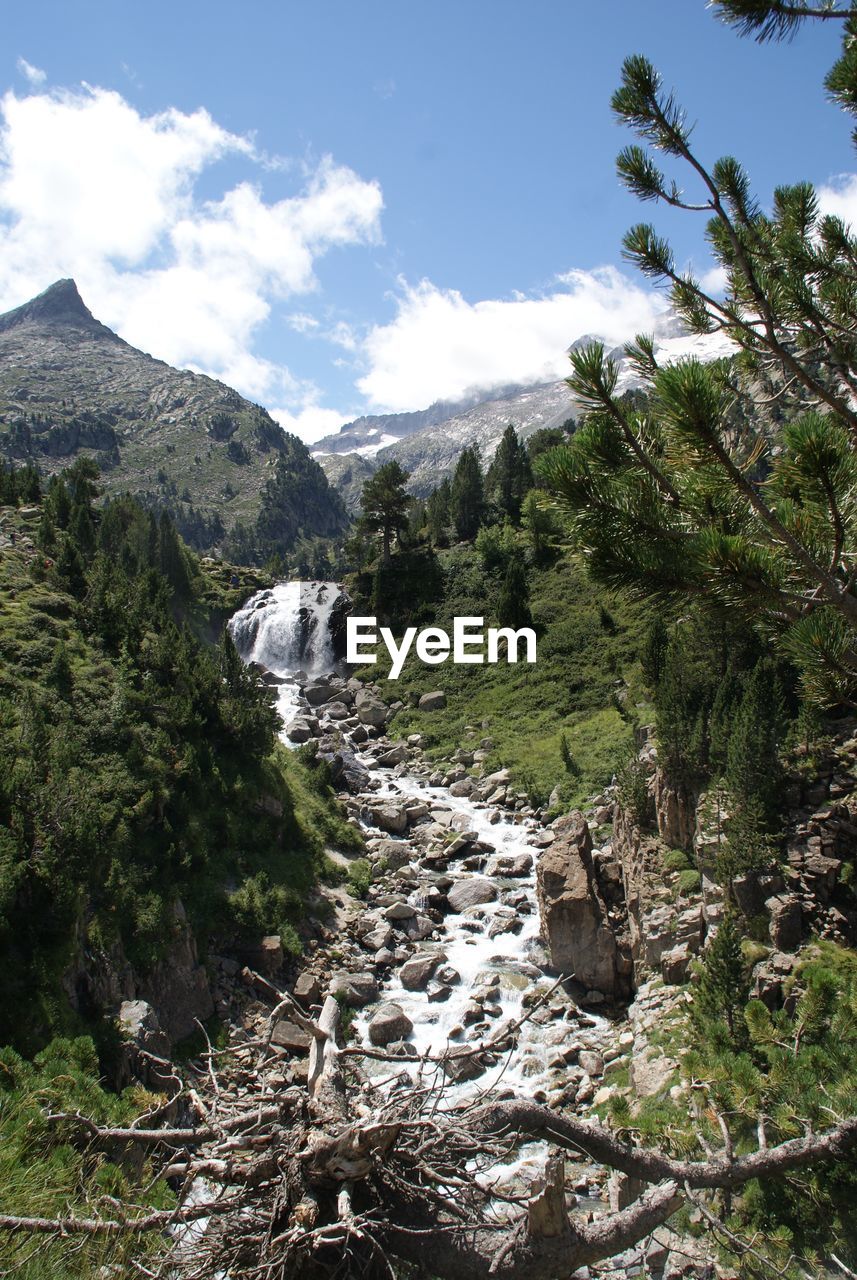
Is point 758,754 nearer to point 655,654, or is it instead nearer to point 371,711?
point 655,654

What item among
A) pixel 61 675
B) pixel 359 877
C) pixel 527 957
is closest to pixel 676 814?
pixel 527 957

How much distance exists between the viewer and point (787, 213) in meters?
7.07

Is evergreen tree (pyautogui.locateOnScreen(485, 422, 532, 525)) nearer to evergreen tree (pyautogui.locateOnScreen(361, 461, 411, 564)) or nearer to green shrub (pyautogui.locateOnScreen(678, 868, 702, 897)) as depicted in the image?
evergreen tree (pyautogui.locateOnScreen(361, 461, 411, 564))

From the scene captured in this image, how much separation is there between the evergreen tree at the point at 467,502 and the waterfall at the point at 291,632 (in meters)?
13.8

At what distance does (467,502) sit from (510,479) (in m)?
6.27

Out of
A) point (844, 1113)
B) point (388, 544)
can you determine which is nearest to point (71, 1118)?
point (844, 1113)

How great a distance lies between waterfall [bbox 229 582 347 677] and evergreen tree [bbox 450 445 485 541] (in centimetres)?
1382

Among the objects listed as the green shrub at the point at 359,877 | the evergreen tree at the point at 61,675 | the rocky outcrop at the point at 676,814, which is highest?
the evergreen tree at the point at 61,675

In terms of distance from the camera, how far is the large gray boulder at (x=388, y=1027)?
14250 millimetres

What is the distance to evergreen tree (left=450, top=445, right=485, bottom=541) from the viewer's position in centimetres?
6500

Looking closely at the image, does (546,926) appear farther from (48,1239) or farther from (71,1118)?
(48,1239)

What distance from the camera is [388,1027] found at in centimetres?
1441

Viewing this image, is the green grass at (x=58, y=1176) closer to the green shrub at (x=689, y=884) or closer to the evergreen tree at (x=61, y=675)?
the green shrub at (x=689, y=884)

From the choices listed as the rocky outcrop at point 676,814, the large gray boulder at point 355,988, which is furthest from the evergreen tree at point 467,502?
the large gray boulder at point 355,988
